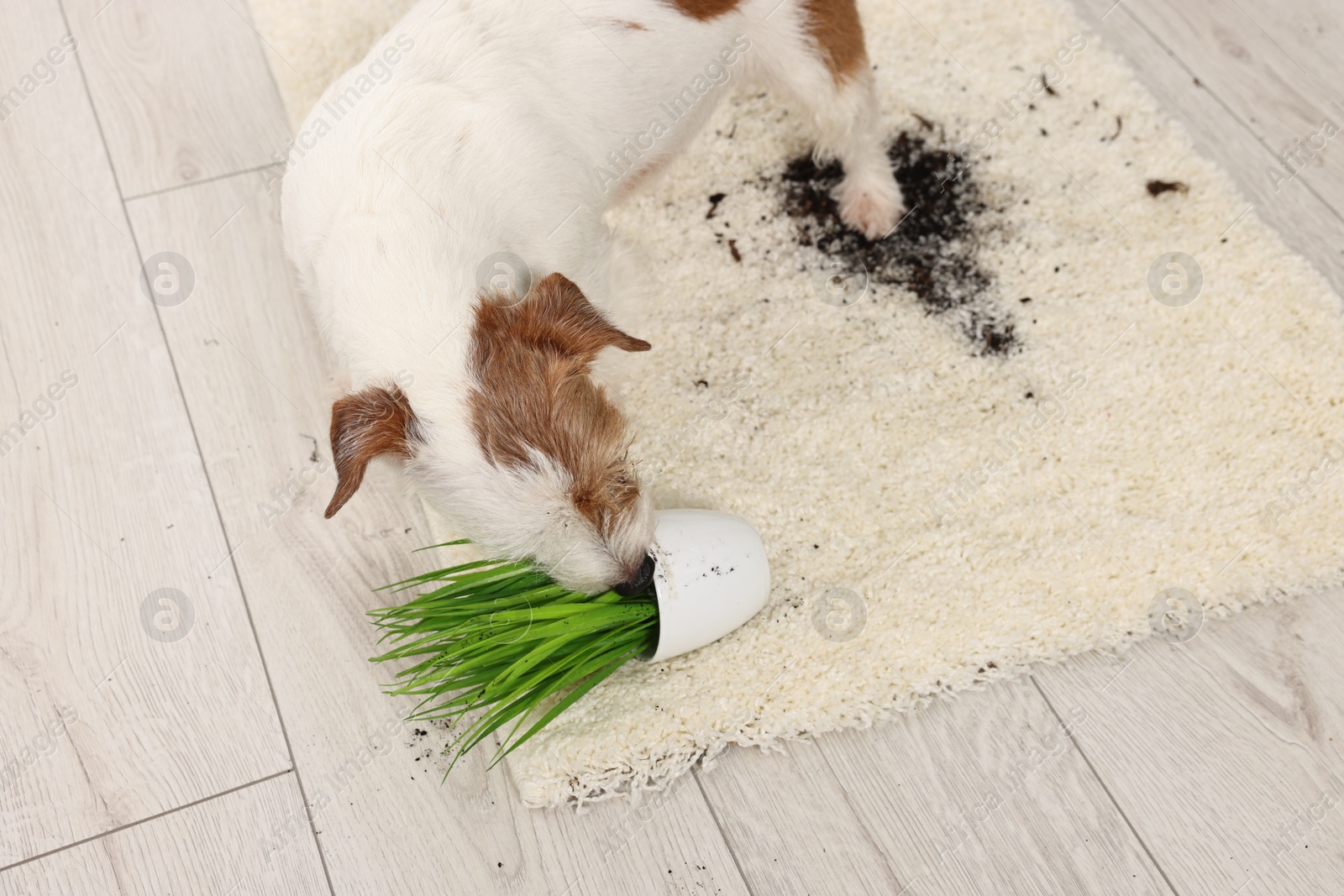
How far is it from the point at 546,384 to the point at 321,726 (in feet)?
3.12

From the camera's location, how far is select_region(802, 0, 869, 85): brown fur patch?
2051 mm

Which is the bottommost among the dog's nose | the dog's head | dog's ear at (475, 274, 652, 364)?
the dog's nose

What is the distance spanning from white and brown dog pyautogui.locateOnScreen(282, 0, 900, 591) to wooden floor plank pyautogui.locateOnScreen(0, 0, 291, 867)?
0.68 m

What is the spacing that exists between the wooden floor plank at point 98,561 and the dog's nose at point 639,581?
2.67 feet

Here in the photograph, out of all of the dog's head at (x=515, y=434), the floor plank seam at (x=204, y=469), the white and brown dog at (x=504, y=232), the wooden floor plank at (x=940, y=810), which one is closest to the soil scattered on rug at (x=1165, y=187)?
the white and brown dog at (x=504, y=232)

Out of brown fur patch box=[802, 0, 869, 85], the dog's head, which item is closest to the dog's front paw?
brown fur patch box=[802, 0, 869, 85]

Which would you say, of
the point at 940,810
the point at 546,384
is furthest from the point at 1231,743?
the point at 546,384

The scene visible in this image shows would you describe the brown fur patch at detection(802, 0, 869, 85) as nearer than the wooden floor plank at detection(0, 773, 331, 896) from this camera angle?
No

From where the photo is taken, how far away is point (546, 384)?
1493mm

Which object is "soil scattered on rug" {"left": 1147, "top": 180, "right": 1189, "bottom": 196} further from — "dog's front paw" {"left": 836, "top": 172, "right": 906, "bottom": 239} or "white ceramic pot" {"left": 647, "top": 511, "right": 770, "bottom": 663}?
"white ceramic pot" {"left": 647, "top": 511, "right": 770, "bottom": 663}

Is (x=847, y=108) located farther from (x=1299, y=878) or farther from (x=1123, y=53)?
(x=1299, y=878)

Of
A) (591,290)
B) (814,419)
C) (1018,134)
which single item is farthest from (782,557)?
(1018,134)

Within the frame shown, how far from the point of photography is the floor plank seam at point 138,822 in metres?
1.85

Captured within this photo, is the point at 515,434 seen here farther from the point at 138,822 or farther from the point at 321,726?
the point at 138,822
